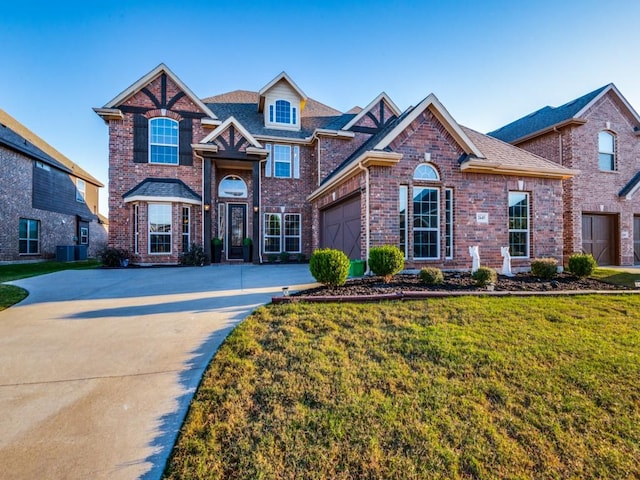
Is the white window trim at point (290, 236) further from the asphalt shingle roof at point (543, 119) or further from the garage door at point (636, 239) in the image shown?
the garage door at point (636, 239)

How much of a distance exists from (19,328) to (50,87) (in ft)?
33.6

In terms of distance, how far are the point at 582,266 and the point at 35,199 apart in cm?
2546

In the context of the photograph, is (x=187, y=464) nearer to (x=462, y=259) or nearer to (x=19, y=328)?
(x=19, y=328)

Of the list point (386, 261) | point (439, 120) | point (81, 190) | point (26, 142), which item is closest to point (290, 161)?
point (439, 120)

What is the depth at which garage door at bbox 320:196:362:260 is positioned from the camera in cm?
1011

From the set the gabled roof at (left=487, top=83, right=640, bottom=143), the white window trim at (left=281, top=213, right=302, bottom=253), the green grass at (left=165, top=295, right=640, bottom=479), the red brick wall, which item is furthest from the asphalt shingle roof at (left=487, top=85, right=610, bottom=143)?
the green grass at (left=165, top=295, right=640, bottom=479)

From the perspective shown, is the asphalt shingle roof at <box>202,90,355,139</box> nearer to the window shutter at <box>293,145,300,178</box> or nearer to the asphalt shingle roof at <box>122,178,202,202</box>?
the window shutter at <box>293,145,300,178</box>

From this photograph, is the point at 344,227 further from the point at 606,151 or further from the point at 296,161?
the point at 606,151

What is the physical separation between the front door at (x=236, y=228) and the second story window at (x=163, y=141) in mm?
3442

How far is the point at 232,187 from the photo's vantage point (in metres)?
15.3

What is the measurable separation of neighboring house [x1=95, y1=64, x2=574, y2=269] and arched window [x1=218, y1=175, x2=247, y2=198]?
5cm

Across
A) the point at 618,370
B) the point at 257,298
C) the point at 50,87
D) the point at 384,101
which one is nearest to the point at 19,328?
the point at 257,298

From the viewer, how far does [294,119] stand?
16.2m

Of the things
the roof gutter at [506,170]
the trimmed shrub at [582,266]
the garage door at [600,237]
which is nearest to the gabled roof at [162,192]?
the roof gutter at [506,170]
